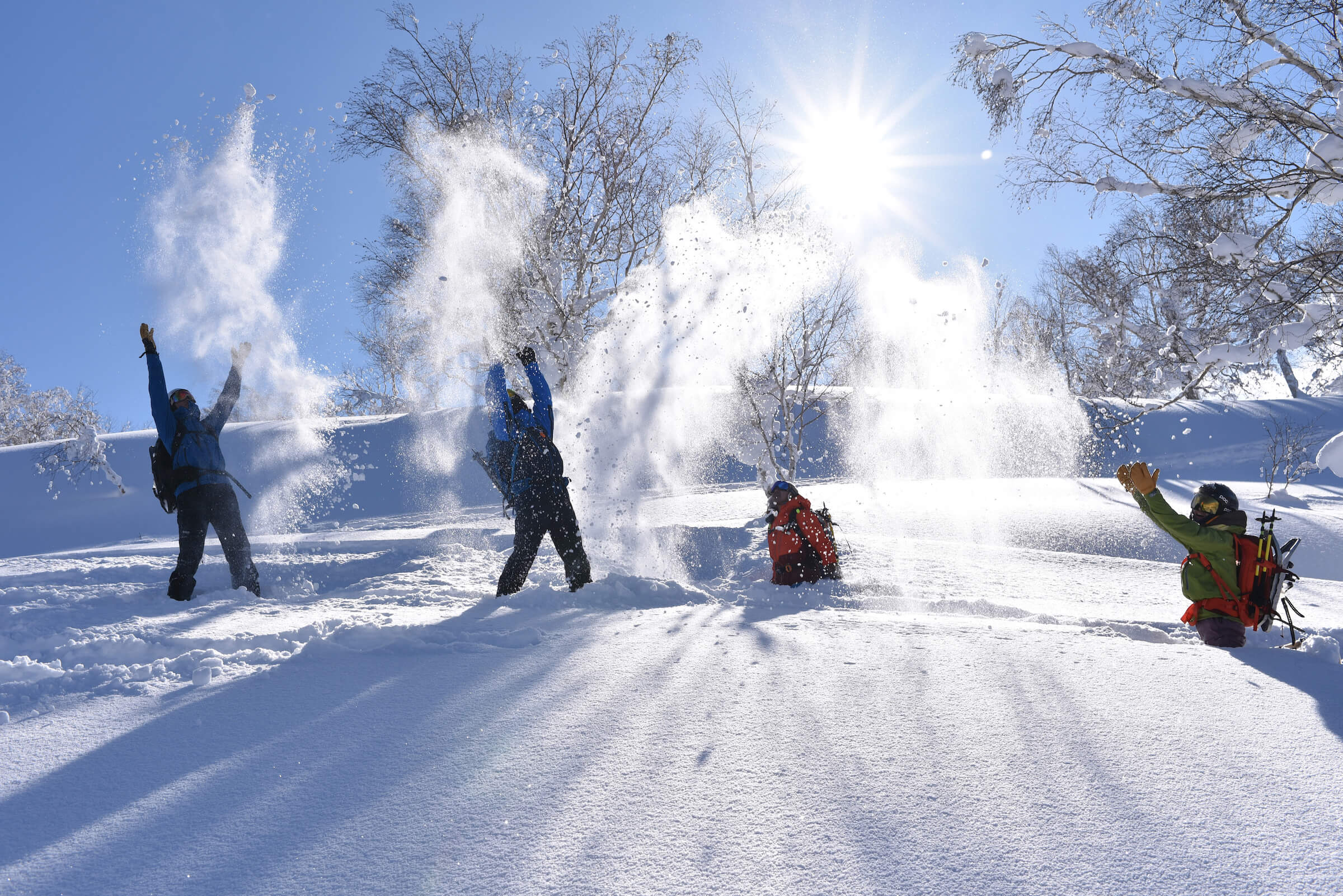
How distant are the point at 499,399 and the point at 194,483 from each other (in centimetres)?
215

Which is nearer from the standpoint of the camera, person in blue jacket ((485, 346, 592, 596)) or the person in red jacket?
person in blue jacket ((485, 346, 592, 596))

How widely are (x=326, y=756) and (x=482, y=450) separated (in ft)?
47.3

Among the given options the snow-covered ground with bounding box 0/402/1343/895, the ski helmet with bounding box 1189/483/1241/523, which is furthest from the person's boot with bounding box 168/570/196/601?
the ski helmet with bounding box 1189/483/1241/523

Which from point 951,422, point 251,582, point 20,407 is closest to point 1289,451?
point 951,422

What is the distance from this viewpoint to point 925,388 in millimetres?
21078

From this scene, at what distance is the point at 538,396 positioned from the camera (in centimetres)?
441

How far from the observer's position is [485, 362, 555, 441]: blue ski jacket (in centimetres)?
435

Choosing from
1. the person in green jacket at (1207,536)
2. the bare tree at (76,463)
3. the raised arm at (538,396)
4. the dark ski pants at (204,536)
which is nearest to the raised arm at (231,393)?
the dark ski pants at (204,536)

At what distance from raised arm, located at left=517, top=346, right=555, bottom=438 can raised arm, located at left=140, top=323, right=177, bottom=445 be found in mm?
2328

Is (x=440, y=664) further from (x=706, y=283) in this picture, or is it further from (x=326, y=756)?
(x=706, y=283)

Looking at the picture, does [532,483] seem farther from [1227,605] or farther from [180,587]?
[1227,605]

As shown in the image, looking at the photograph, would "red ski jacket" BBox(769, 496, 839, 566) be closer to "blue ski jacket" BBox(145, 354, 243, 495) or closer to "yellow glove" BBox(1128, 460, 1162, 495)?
"yellow glove" BBox(1128, 460, 1162, 495)

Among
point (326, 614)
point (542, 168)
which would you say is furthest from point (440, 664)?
point (542, 168)

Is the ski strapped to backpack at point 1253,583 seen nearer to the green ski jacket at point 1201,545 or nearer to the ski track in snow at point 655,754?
the green ski jacket at point 1201,545
